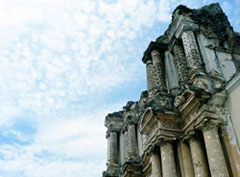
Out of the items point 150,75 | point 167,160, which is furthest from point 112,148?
point 167,160

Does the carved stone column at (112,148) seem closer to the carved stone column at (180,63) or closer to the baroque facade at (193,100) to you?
the baroque facade at (193,100)

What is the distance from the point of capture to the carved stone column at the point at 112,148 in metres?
17.8

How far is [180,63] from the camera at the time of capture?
11.9m

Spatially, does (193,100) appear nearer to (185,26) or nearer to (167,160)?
(167,160)

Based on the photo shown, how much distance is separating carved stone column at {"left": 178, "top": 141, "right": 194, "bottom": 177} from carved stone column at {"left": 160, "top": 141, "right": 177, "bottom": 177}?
332mm

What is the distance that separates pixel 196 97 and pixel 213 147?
174cm

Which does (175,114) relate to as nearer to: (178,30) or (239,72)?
(239,72)

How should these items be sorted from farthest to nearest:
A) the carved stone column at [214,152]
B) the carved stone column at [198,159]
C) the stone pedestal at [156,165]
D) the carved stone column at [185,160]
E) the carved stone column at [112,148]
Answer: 1. the carved stone column at [112,148]
2. the stone pedestal at [156,165]
3. the carved stone column at [185,160]
4. the carved stone column at [198,159]
5. the carved stone column at [214,152]

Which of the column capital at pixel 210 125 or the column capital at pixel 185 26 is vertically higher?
the column capital at pixel 185 26

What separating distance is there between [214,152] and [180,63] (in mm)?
4839

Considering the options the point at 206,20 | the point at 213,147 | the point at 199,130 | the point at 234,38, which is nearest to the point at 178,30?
the point at 206,20

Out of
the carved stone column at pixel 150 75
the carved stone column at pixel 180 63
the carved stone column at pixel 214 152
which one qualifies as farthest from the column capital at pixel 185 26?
the carved stone column at pixel 214 152

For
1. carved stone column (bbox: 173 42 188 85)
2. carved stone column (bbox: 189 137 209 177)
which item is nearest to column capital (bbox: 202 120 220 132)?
carved stone column (bbox: 189 137 209 177)

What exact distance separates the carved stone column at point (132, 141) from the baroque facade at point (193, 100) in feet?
3.33
